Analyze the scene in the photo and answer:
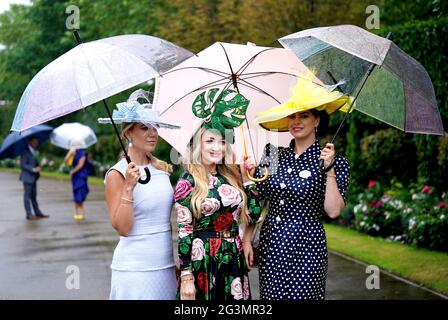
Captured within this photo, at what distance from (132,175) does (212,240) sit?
0.62 metres

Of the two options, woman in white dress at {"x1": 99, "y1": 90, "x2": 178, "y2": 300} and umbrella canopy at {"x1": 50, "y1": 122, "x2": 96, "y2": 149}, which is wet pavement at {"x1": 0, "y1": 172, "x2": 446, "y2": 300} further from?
woman in white dress at {"x1": 99, "y1": 90, "x2": 178, "y2": 300}

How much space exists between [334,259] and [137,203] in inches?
277

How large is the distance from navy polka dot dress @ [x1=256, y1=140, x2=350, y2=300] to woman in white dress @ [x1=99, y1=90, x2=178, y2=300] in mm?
624

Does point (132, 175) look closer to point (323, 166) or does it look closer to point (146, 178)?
point (146, 178)

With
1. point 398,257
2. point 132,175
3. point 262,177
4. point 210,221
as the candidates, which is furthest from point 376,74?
point 398,257

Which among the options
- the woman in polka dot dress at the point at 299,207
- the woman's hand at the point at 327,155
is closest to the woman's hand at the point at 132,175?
the woman in polka dot dress at the point at 299,207

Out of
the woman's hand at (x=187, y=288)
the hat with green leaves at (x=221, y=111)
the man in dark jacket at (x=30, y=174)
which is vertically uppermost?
the hat with green leaves at (x=221, y=111)

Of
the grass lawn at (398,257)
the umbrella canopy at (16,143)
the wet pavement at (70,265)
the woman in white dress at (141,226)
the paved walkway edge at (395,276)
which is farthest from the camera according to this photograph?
the umbrella canopy at (16,143)

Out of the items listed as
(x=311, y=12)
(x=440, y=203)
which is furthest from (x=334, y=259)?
(x=311, y=12)

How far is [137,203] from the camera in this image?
4.98 m

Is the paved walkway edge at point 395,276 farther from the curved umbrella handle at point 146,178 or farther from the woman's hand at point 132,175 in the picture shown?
the woman's hand at point 132,175

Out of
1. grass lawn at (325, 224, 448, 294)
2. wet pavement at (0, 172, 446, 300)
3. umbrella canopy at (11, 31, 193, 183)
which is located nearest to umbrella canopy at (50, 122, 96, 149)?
wet pavement at (0, 172, 446, 300)

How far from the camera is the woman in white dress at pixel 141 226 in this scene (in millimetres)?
4977
